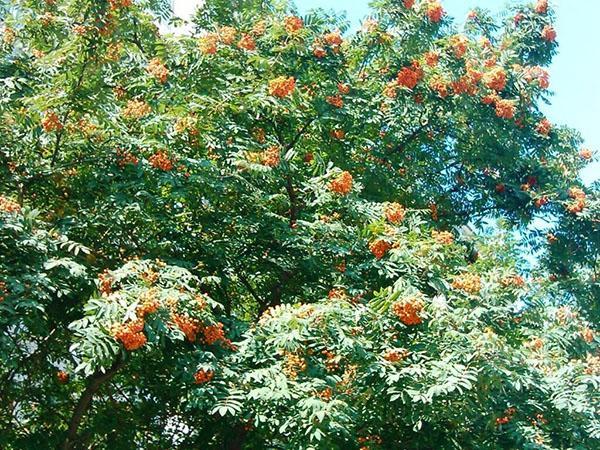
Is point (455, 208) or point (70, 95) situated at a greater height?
point (455, 208)

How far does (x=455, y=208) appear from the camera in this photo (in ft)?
25.3

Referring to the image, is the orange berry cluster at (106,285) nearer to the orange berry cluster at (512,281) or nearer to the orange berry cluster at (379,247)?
the orange berry cluster at (379,247)

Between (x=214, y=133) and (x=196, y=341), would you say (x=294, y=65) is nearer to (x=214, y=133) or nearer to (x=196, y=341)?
(x=214, y=133)

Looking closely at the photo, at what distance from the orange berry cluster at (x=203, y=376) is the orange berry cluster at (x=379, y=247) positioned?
1.37 meters

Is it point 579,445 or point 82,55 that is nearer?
point 82,55

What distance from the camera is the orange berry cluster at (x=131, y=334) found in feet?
12.8

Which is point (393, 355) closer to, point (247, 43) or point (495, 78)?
point (247, 43)

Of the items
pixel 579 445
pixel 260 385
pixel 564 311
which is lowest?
pixel 260 385

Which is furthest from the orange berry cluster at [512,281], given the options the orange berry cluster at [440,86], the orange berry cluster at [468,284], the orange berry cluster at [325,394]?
the orange berry cluster at [440,86]

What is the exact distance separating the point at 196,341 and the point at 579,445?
111 inches

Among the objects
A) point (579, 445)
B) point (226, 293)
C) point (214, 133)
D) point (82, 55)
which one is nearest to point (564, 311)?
point (579, 445)

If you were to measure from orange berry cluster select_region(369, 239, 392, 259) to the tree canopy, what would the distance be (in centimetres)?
1

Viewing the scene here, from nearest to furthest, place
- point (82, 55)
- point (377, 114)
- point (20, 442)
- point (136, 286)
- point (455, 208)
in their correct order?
point (136, 286)
point (82, 55)
point (20, 442)
point (377, 114)
point (455, 208)

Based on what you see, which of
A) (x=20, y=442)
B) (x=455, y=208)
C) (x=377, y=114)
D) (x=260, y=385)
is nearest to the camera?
(x=260, y=385)
